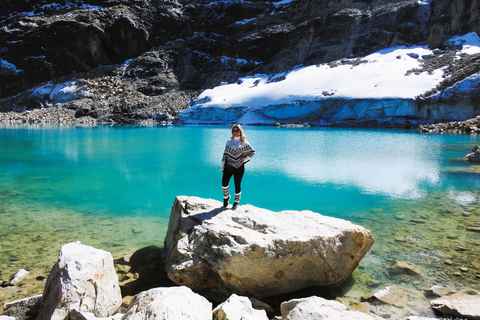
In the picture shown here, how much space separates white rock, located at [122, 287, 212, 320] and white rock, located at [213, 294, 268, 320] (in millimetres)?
143

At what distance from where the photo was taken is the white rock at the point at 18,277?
4086 millimetres

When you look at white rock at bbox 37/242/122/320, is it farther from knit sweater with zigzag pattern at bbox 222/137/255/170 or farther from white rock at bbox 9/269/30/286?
knit sweater with zigzag pattern at bbox 222/137/255/170

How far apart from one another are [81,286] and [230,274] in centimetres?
170

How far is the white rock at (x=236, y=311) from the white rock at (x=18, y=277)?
312 cm

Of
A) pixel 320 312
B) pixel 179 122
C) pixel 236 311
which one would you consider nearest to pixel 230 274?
pixel 236 311

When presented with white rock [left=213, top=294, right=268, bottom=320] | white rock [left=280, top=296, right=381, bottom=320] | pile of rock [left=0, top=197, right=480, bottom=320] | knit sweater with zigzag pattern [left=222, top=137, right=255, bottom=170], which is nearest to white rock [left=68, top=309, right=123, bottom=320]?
pile of rock [left=0, top=197, right=480, bottom=320]

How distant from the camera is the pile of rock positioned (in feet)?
8.89

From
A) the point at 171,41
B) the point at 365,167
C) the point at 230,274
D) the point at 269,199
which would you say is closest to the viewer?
the point at 230,274

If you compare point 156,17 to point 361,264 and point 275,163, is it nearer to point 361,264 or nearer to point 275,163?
point 275,163

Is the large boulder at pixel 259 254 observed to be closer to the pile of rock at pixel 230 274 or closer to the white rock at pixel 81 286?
the pile of rock at pixel 230 274

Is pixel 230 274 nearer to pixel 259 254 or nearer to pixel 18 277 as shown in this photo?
pixel 259 254

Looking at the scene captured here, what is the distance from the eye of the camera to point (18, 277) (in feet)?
13.8

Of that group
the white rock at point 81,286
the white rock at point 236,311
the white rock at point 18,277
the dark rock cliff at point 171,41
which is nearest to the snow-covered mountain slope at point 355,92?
the dark rock cliff at point 171,41

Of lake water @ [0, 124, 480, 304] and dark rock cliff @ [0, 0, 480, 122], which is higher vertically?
dark rock cliff @ [0, 0, 480, 122]
